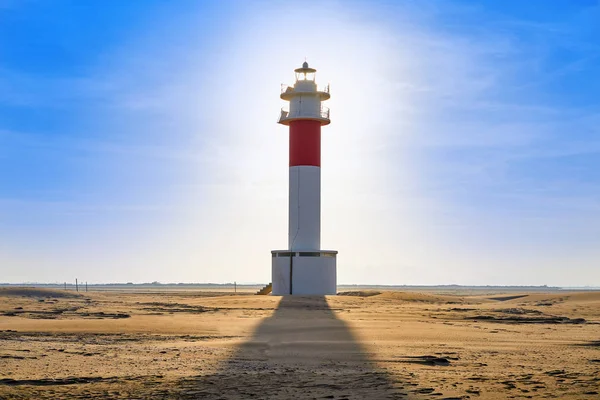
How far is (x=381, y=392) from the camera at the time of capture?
857 cm

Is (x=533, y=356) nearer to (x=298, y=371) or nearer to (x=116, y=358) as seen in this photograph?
(x=298, y=371)

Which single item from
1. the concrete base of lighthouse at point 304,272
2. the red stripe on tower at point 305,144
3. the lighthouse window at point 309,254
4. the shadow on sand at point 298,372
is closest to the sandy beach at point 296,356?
the shadow on sand at point 298,372

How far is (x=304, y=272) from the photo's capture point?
109ft

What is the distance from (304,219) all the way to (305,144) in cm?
368

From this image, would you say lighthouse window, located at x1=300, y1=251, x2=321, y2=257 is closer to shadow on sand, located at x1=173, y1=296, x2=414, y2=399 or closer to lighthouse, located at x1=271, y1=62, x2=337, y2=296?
lighthouse, located at x1=271, y1=62, x2=337, y2=296

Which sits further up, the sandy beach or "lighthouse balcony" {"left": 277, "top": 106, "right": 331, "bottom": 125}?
"lighthouse balcony" {"left": 277, "top": 106, "right": 331, "bottom": 125}

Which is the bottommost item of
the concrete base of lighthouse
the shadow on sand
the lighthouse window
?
the shadow on sand

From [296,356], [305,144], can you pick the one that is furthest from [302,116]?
[296,356]

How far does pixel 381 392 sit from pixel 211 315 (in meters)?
14.5

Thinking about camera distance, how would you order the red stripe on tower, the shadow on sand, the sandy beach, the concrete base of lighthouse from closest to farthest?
the shadow on sand
the sandy beach
the concrete base of lighthouse
the red stripe on tower

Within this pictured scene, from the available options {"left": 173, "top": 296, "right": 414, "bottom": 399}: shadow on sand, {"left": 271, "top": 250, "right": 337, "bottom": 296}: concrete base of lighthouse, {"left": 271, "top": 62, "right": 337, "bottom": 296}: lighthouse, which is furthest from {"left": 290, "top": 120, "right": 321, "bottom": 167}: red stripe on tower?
{"left": 173, "top": 296, "right": 414, "bottom": 399}: shadow on sand

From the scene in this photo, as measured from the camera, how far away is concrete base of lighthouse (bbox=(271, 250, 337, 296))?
33250 mm

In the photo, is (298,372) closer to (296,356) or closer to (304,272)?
(296,356)

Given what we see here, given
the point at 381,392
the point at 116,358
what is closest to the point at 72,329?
the point at 116,358
